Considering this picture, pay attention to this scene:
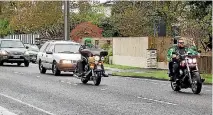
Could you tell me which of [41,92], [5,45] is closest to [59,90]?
[41,92]

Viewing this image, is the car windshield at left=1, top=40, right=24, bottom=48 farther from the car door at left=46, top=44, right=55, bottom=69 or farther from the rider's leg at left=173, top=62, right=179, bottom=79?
the rider's leg at left=173, top=62, right=179, bottom=79

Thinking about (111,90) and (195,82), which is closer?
(195,82)

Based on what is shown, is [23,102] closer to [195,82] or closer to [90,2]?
[195,82]

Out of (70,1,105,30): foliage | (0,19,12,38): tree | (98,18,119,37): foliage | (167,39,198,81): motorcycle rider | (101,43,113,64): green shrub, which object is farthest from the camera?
(0,19,12,38): tree

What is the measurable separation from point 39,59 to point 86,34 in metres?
21.8

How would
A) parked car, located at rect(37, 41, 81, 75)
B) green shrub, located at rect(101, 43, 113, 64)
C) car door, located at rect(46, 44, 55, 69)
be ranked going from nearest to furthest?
1. parked car, located at rect(37, 41, 81, 75)
2. car door, located at rect(46, 44, 55, 69)
3. green shrub, located at rect(101, 43, 113, 64)

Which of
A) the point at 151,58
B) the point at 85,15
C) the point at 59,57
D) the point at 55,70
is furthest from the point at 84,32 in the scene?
the point at 59,57

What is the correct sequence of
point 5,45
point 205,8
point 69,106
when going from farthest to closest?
point 5,45, point 205,8, point 69,106

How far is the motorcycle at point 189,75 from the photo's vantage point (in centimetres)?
1797

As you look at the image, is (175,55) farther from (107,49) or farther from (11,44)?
(107,49)

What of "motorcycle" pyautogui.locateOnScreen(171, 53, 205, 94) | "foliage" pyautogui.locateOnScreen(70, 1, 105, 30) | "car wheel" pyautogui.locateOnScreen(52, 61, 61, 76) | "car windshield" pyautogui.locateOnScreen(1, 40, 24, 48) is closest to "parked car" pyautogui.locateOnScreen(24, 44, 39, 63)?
"car windshield" pyautogui.locateOnScreen(1, 40, 24, 48)

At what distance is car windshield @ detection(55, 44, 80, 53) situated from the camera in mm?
27797

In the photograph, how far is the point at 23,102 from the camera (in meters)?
15.1

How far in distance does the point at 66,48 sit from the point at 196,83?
1112 cm
